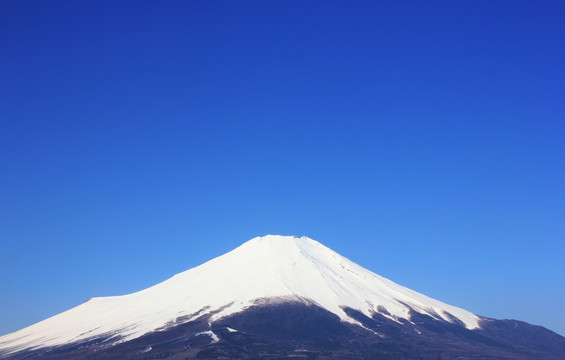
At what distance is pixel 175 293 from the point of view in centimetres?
19850

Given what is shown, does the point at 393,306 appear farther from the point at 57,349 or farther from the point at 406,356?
the point at 57,349

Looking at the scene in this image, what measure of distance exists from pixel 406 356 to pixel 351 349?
13.6 meters

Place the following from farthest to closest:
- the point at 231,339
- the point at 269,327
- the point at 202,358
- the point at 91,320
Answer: the point at 91,320
the point at 269,327
the point at 231,339
the point at 202,358

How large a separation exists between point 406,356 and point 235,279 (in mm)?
74130

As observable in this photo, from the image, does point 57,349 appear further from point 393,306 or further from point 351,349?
point 393,306

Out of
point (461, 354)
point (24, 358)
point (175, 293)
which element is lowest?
point (461, 354)

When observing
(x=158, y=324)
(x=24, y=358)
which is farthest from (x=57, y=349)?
(x=158, y=324)

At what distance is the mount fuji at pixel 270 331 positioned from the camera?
453 feet

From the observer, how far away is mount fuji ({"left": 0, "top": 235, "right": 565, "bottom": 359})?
138 m

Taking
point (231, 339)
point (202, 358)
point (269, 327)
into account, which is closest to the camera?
point (202, 358)

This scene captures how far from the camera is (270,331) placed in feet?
498

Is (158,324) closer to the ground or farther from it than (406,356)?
farther from it

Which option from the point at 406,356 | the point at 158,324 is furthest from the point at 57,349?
the point at 406,356

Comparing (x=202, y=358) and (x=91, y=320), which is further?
(x=91, y=320)
